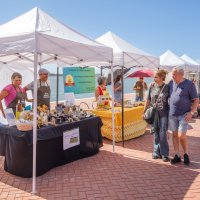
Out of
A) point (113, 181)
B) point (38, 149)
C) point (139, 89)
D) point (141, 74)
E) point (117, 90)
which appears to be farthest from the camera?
point (141, 74)

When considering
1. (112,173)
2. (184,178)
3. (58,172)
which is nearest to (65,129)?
(58,172)

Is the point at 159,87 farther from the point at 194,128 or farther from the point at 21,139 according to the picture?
the point at 194,128

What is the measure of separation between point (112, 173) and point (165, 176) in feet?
2.78

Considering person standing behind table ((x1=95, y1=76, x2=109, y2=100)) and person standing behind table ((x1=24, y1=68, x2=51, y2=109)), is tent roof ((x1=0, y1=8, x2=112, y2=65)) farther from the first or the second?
person standing behind table ((x1=95, y1=76, x2=109, y2=100))

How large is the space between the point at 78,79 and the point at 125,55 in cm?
173

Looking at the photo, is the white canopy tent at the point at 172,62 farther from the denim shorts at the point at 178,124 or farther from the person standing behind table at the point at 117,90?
the denim shorts at the point at 178,124

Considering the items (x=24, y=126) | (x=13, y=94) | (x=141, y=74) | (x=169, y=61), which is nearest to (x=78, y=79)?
(x=13, y=94)

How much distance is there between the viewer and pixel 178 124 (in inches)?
185

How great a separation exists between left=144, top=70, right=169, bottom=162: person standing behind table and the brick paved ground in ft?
0.91

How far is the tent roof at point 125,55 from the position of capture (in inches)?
258

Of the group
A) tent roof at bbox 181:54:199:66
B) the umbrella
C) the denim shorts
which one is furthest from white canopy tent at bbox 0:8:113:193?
tent roof at bbox 181:54:199:66

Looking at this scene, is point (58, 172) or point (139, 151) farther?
point (139, 151)

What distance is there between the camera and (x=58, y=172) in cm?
457

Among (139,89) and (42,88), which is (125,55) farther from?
(139,89)
